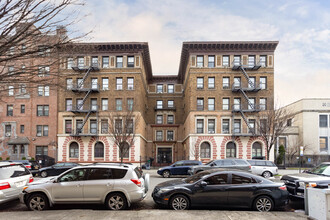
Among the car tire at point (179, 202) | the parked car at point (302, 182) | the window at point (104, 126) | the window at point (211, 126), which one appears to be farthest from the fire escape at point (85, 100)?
the parked car at point (302, 182)

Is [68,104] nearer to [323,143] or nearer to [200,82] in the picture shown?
[200,82]

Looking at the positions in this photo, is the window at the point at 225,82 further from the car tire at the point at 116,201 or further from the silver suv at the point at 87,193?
the car tire at the point at 116,201

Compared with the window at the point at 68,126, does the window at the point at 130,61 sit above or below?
above

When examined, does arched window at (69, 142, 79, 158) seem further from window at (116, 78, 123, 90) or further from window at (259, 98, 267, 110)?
window at (259, 98, 267, 110)

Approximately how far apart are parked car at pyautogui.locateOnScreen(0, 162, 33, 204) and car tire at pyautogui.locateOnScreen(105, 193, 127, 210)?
3.45 m

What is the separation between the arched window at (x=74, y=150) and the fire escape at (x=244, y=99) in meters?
21.0

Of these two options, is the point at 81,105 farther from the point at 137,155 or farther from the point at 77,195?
the point at 77,195

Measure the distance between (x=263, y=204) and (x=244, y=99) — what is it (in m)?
30.4

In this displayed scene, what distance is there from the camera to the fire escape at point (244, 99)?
38188 mm

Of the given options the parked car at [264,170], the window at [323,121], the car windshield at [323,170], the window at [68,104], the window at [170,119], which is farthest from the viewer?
the window at [170,119]

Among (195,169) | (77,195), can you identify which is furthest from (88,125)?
(77,195)

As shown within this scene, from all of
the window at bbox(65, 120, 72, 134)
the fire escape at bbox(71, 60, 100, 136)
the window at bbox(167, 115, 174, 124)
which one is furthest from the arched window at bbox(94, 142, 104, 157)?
the window at bbox(167, 115, 174, 124)

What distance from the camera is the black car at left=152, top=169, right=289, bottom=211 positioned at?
9.87 m

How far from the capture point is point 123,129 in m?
32.7
